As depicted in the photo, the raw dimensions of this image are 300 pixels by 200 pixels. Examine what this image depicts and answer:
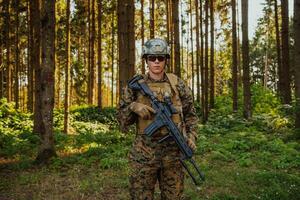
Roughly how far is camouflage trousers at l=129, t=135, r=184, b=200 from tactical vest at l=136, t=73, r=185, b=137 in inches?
6.0

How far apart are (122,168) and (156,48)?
622cm

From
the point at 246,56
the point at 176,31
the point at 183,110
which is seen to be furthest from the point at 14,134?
the point at 183,110

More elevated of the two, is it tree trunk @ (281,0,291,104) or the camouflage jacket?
tree trunk @ (281,0,291,104)

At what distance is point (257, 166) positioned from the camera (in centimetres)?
1023

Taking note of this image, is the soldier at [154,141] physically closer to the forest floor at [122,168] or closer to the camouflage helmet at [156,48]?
the camouflage helmet at [156,48]

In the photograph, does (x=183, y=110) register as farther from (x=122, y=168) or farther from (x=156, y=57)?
(x=122, y=168)

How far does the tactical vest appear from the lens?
180 inches

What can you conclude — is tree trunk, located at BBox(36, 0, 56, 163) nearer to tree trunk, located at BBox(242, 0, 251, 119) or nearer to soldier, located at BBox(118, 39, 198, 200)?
soldier, located at BBox(118, 39, 198, 200)

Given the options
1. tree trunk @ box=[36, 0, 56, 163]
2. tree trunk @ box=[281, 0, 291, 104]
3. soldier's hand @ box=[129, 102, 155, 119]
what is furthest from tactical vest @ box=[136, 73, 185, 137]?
tree trunk @ box=[281, 0, 291, 104]

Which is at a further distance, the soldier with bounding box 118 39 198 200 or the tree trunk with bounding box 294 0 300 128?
the tree trunk with bounding box 294 0 300 128

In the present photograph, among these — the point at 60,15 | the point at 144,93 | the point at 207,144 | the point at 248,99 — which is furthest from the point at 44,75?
the point at 60,15

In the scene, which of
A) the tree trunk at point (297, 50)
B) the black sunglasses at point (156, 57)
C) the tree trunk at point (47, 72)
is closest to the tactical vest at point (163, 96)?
the black sunglasses at point (156, 57)

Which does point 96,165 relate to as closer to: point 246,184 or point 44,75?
point 44,75

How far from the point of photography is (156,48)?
457cm
